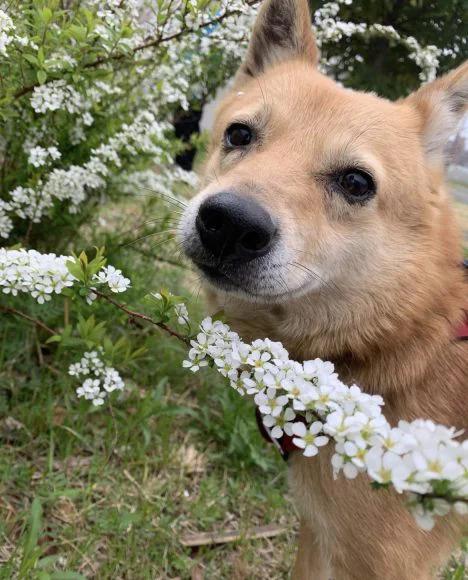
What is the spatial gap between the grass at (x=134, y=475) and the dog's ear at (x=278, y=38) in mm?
1356

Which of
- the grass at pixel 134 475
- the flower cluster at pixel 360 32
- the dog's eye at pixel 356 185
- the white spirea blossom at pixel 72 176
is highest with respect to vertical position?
the flower cluster at pixel 360 32

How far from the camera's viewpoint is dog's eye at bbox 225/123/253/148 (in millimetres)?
1990

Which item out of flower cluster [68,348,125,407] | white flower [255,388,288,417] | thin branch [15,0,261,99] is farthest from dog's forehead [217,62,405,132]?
white flower [255,388,288,417]

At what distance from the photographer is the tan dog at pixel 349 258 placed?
1.60 m

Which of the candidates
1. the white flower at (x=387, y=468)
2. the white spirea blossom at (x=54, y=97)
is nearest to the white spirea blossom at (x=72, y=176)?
the white spirea blossom at (x=54, y=97)

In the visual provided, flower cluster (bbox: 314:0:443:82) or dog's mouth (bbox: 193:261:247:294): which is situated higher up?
flower cluster (bbox: 314:0:443:82)

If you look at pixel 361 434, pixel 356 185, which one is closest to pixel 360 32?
pixel 356 185

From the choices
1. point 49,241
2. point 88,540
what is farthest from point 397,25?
point 88,540

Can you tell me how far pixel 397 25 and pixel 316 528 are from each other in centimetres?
242

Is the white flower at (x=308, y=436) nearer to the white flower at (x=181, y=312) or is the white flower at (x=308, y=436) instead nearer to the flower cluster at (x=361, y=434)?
the flower cluster at (x=361, y=434)

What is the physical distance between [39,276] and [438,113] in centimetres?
167

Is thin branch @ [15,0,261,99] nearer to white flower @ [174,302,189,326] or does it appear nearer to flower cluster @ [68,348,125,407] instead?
flower cluster @ [68,348,125,407]

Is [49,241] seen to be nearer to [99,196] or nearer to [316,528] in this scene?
[99,196]

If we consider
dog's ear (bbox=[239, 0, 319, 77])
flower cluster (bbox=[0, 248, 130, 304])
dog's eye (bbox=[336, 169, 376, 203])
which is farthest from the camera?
dog's ear (bbox=[239, 0, 319, 77])
